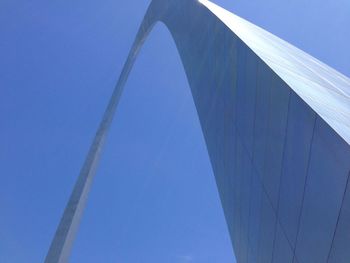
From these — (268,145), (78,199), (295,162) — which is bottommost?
(78,199)

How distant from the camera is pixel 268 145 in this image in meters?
11.3

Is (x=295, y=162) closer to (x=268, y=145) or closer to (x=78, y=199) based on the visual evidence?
(x=268, y=145)

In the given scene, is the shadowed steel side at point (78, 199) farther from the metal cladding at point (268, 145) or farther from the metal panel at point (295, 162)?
the metal panel at point (295, 162)

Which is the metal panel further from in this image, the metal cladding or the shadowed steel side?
the shadowed steel side

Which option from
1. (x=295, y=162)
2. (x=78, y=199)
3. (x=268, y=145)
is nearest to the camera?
(x=295, y=162)

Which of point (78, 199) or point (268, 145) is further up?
point (268, 145)

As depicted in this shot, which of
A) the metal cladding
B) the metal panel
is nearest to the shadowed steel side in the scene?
the metal cladding

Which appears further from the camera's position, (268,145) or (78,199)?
(78,199)

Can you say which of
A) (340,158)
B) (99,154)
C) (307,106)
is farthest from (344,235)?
(99,154)

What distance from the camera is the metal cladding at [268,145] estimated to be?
26.1 feet

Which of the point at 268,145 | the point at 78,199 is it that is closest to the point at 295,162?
the point at 268,145

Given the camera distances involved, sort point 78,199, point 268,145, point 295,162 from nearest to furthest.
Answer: point 295,162, point 268,145, point 78,199

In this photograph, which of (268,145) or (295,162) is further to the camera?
(268,145)

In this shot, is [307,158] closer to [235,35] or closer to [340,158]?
[340,158]
